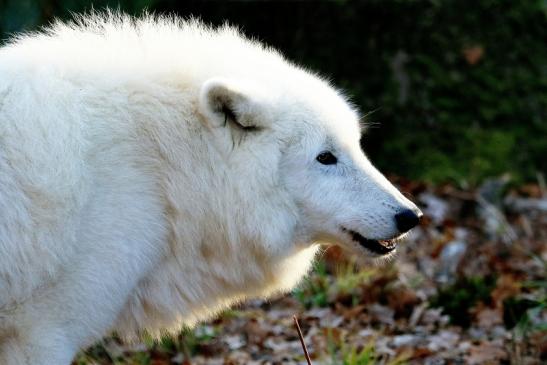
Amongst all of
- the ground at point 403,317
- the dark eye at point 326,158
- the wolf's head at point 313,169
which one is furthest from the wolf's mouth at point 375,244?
the ground at point 403,317

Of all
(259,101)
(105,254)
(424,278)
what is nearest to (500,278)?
(424,278)

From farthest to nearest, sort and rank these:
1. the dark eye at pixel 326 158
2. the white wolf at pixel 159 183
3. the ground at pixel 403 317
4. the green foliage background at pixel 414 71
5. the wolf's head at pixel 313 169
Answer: the green foliage background at pixel 414 71 → the ground at pixel 403 317 → the dark eye at pixel 326 158 → the wolf's head at pixel 313 169 → the white wolf at pixel 159 183

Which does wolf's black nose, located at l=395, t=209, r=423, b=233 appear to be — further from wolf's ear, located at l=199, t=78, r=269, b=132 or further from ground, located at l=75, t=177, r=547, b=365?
ground, located at l=75, t=177, r=547, b=365

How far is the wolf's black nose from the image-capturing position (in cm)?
444

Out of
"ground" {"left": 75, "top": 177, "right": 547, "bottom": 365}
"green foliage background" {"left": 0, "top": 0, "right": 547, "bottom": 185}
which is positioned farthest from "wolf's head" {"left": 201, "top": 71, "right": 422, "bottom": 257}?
"green foliage background" {"left": 0, "top": 0, "right": 547, "bottom": 185}

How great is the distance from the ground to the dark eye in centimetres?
139

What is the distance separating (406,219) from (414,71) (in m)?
5.86

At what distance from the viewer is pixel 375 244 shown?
455cm

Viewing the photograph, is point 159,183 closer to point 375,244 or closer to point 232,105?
point 232,105

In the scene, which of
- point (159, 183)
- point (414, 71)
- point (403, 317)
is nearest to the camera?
point (159, 183)

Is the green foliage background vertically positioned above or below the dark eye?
above

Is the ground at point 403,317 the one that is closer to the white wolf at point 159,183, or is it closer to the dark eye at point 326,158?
the white wolf at point 159,183

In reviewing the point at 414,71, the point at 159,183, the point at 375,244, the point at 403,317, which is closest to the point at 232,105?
the point at 159,183

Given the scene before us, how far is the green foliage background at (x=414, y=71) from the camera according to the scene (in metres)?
9.94
